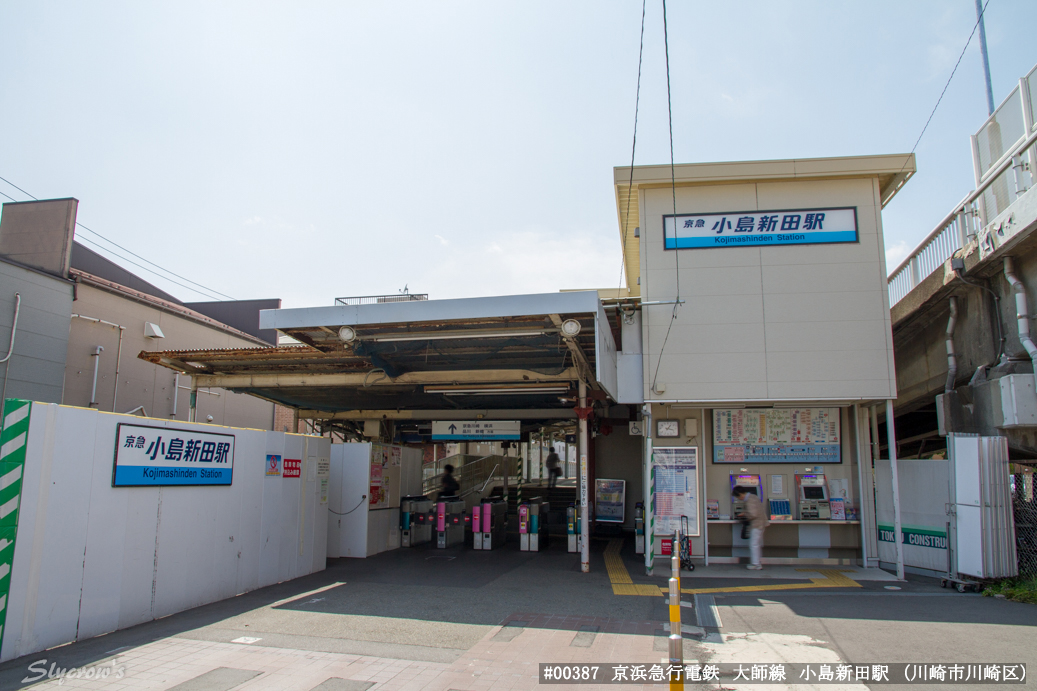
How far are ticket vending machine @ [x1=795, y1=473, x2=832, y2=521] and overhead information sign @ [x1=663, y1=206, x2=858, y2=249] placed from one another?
4.25 metres

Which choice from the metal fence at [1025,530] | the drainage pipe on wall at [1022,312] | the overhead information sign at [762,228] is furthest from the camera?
the overhead information sign at [762,228]

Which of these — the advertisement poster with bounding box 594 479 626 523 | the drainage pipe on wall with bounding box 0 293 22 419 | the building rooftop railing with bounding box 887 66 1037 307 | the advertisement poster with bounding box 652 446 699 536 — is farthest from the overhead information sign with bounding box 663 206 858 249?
the drainage pipe on wall with bounding box 0 293 22 419

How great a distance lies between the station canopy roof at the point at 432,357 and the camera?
9.03 m

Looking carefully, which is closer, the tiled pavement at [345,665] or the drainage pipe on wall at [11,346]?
the tiled pavement at [345,665]

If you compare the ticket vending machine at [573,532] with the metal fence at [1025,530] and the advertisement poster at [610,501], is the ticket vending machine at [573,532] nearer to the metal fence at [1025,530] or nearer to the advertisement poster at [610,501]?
the advertisement poster at [610,501]

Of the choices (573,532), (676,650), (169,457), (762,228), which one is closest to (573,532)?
(573,532)

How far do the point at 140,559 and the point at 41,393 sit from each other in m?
7.87

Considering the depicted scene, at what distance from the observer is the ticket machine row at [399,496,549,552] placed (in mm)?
13977

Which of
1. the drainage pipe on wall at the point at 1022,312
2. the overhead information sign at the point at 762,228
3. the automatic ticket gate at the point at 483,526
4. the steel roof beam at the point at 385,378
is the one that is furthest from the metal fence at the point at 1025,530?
the automatic ticket gate at the point at 483,526

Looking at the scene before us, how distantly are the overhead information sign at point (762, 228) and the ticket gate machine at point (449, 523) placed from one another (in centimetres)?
743

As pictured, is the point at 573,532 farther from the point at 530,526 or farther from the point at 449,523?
the point at 449,523

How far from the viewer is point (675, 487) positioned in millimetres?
11523

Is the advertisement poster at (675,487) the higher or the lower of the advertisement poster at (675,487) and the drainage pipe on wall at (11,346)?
the lower

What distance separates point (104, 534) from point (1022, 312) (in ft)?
41.3
